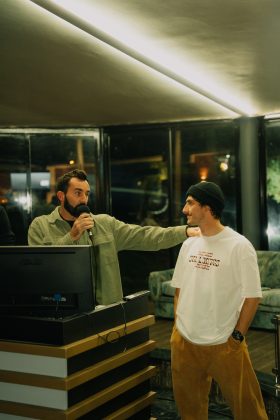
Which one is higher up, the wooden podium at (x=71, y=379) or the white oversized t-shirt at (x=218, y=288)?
the white oversized t-shirt at (x=218, y=288)

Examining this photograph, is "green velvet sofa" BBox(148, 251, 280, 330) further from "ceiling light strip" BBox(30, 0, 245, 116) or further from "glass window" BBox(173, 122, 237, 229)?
"ceiling light strip" BBox(30, 0, 245, 116)

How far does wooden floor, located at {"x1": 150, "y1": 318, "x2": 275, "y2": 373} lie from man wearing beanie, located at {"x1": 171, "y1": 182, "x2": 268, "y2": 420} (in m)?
2.05

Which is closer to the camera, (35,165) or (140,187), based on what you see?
(35,165)

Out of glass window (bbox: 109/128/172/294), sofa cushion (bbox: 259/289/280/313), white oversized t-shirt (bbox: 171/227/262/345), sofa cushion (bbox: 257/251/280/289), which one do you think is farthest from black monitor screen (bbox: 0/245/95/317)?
glass window (bbox: 109/128/172/294)

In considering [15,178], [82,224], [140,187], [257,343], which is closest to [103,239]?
[82,224]

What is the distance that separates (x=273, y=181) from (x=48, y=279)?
5.49 meters

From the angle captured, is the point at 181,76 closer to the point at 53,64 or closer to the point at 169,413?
the point at 53,64

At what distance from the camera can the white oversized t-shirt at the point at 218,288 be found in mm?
2689

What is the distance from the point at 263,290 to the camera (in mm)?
6398

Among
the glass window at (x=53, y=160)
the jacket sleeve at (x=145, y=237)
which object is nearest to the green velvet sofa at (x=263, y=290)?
the glass window at (x=53, y=160)

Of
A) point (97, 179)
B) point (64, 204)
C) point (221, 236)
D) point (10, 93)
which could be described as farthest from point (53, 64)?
point (97, 179)

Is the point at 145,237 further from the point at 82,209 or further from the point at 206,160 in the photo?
the point at 206,160

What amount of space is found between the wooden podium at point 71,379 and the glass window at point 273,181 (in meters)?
4.91

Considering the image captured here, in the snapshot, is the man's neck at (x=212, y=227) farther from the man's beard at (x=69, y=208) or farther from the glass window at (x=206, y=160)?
the glass window at (x=206, y=160)
